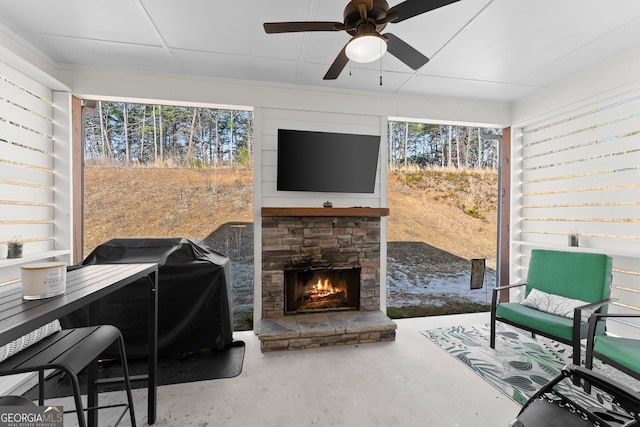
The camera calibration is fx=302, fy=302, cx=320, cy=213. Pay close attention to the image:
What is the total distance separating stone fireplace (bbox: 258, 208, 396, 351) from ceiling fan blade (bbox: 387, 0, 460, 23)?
1.98m

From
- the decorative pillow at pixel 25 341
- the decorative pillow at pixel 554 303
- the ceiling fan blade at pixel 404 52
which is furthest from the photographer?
the decorative pillow at pixel 554 303

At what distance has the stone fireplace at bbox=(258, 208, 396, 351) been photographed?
3129mm

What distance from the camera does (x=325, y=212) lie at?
10.7ft

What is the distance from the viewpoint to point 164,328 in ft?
8.72

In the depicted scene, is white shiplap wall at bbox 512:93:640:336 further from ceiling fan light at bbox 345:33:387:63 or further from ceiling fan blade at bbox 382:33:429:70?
ceiling fan light at bbox 345:33:387:63

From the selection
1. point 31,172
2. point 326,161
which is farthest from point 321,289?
point 31,172

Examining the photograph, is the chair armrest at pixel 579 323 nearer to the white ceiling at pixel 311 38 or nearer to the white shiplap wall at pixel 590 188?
the white shiplap wall at pixel 590 188

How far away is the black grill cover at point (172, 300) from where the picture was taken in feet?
8.45

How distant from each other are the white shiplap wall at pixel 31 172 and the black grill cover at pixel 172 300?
1.59 feet

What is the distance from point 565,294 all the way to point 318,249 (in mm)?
2402

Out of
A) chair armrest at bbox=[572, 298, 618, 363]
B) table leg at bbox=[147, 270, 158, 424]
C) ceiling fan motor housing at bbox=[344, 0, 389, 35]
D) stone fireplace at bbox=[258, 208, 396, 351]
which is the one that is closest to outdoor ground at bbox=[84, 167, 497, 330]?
stone fireplace at bbox=[258, 208, 396, 351]

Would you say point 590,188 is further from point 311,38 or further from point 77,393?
point 77,393

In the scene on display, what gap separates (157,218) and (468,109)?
3.98 meters

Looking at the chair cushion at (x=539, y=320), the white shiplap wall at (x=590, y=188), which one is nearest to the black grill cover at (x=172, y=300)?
the chair cushion at (x=539, y=320)
